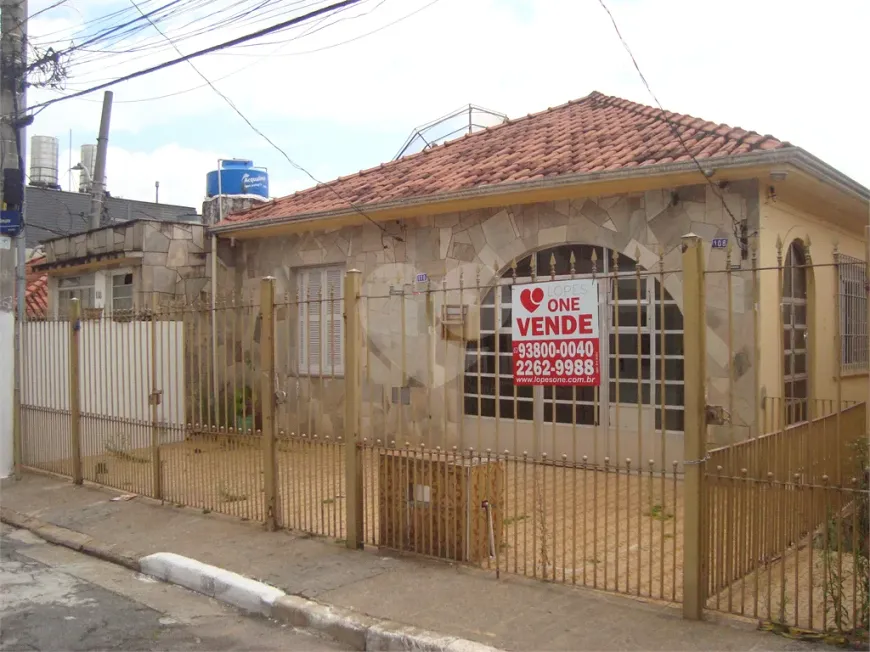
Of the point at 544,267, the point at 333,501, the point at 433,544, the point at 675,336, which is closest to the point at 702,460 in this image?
the point at 433,544

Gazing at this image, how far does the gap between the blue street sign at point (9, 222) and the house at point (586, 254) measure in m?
3.19

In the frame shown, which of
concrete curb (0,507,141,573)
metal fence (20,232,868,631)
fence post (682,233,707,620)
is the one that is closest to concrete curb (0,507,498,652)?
concrete curb (0,507,141,573)

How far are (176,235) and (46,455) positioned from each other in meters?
4.20

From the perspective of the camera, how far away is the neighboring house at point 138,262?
40.7 ft

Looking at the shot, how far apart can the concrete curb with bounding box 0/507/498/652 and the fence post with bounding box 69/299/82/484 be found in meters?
2.19

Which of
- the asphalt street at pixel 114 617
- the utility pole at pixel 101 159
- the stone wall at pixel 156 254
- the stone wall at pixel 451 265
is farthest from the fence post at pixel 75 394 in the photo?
the utility pole at pixel 101 159

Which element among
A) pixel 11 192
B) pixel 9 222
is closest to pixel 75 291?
pixel 9 222

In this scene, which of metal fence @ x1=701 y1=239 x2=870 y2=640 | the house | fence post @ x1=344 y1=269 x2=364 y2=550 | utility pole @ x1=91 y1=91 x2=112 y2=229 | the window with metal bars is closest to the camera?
metal fence @ x1=701 y1=239 x2=870 y2=640

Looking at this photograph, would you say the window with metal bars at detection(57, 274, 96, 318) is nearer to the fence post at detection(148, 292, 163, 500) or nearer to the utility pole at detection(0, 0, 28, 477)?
the utility pole at detection(0, 0, 28, 477)

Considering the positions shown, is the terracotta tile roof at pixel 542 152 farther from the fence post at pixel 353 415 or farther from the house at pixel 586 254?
the fence post at pixel 353 415

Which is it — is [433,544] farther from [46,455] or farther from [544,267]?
[46,455]

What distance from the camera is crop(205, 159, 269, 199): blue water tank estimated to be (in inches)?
574

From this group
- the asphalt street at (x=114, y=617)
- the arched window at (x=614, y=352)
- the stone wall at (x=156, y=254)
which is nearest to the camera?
the asphalt street at (x=114, y=617)

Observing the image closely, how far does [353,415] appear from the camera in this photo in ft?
20.6
